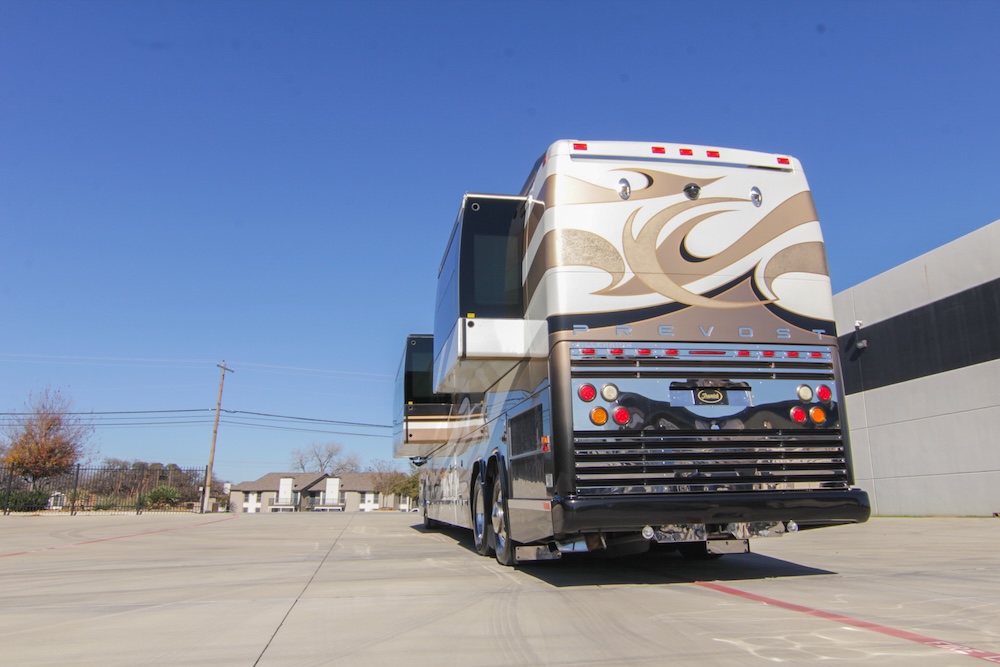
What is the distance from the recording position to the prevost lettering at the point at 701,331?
571 cm

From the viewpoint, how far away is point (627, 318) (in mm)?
5832

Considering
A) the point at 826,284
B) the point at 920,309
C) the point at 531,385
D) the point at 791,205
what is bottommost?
the point at 531,385

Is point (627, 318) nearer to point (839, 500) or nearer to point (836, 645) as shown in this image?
point (839, 500)

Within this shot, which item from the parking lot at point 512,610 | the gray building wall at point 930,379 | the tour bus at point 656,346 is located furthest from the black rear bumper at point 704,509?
the gray building wall at point 930,379

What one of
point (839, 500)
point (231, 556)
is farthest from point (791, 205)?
point (231, 556)

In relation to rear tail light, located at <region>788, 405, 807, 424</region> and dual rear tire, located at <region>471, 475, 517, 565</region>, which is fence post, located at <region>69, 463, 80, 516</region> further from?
rear tail light, located at <region>788, 405, 807, 424</region>

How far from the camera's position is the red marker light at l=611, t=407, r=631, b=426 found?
5.54 metres

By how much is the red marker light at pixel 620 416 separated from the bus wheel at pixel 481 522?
3178mm

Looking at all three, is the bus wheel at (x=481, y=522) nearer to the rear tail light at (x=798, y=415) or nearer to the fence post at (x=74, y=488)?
the rear tail light at (x=798, y=415)

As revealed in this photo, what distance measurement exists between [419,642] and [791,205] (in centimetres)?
506

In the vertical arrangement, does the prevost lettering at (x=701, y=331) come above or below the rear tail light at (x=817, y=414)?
above

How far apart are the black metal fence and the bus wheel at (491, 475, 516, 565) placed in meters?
25.4

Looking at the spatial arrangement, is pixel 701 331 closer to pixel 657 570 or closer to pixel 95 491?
pixel 657 570

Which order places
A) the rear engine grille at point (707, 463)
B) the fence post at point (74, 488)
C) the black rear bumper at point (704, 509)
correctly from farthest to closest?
the fence post at point (74, 488) → the rear engine grille at point (707, 463) → the black rear bumper at point (704, 509)
